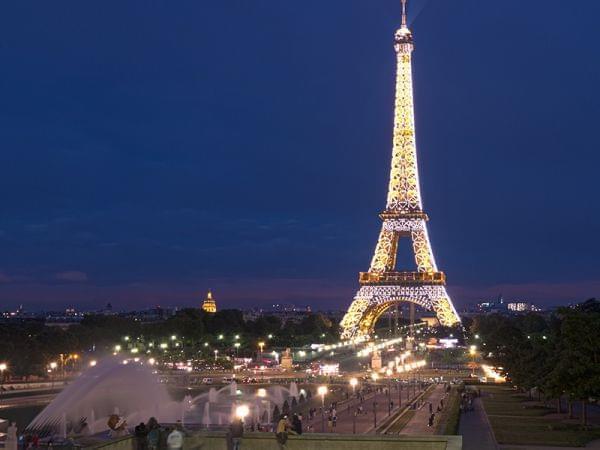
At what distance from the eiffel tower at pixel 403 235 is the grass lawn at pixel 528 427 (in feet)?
191

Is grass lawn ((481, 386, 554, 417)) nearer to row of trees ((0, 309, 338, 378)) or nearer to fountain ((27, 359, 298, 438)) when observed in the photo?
fountain ((27, 359, 298, 438))

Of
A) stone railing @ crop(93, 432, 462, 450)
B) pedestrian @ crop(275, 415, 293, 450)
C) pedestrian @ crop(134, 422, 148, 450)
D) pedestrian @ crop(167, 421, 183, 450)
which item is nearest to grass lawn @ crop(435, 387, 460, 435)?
stone railing @ crop(93, 432, 462, 450)

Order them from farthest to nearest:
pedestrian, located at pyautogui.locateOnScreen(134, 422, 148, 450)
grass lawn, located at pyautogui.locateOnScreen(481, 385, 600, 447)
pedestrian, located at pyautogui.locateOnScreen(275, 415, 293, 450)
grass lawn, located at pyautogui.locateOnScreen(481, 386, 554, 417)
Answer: grass lawn, located at pyautogui.locateOnScreen(481, 386, 554, 417) < grass lawn, located at pyautogui.locateOnScreen(481, 385, 600, 447) < pedestrian, located at pyautogui.locateOnScreen(275, 415, 293, 450) < pedestrian, located at pyautogui.locateOnScreen(134, 422, 148, 450)

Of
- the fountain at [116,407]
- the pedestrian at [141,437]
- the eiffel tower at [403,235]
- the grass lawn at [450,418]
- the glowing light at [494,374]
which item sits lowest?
the glowing light at [494,374]

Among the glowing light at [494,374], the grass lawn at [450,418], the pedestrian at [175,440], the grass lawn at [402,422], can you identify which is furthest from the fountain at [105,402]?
the glowing light at [494,374]

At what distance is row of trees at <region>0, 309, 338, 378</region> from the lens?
9531cm

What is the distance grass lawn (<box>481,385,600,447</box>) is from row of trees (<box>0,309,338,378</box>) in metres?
49.1

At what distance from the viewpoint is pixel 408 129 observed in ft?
422

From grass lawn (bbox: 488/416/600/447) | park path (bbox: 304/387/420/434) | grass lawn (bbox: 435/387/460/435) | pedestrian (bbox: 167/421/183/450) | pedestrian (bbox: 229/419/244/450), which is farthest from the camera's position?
park path (bbox: 304/387/420/434)

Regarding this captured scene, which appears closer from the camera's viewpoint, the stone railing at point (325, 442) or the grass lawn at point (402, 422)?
the stone railing at point (325, 442)

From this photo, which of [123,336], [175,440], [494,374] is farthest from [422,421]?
[123,336]

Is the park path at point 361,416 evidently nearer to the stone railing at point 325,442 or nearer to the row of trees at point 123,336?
the stone railing at point 325,442

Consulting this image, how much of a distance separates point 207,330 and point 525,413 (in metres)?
111

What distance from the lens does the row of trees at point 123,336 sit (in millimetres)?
95312
